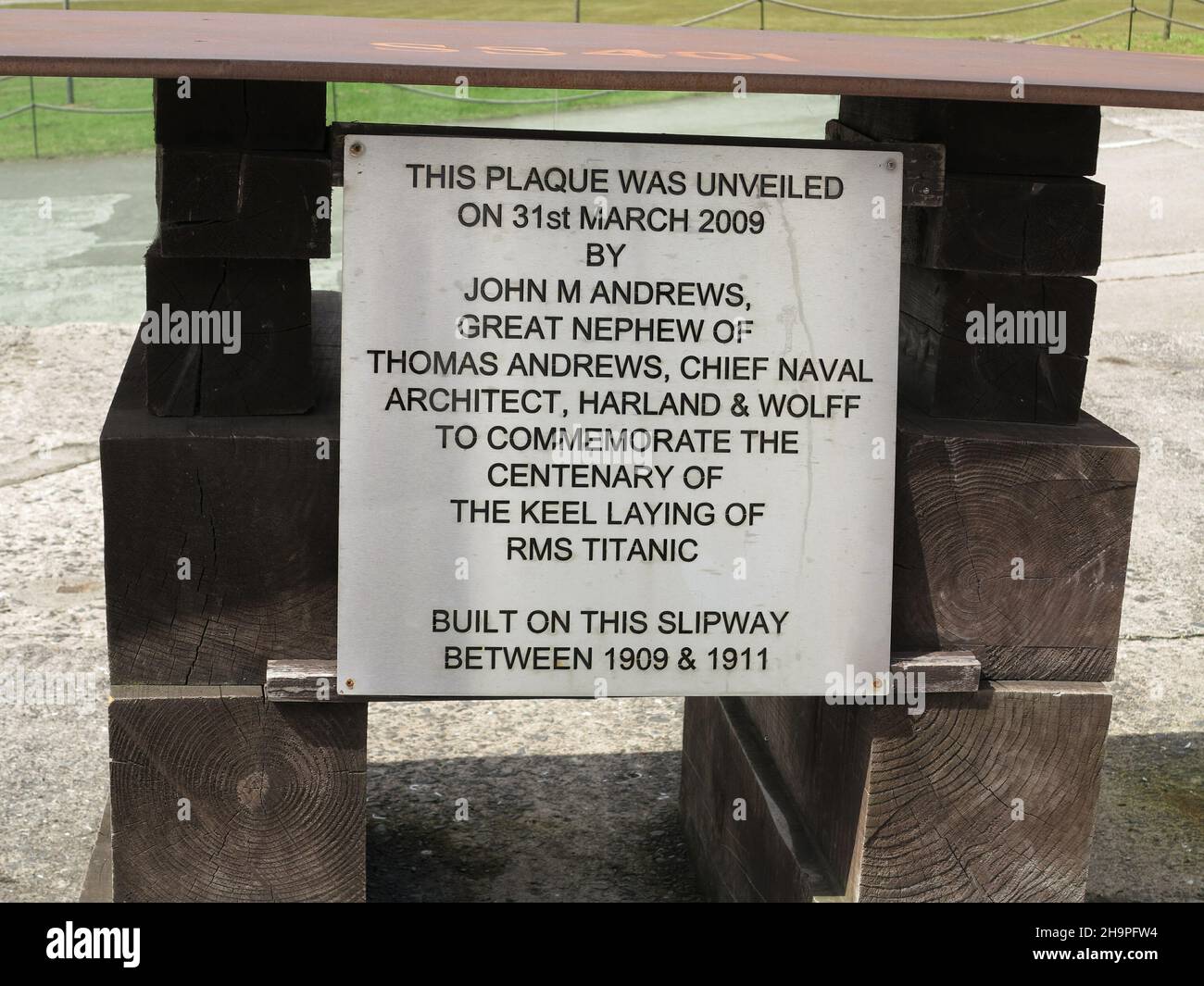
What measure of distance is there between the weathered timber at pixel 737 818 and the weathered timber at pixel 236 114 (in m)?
1.51

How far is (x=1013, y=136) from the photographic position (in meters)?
2.36

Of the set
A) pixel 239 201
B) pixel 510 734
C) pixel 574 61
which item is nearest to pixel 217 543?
pixel 239 201

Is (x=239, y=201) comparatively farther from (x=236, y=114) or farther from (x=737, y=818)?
(x=737, y=818)

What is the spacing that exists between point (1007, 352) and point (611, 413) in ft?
2.18

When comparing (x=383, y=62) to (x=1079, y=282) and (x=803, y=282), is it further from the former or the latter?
(x=1079, y=282)

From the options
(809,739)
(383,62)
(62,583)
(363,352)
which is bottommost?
(62,583)

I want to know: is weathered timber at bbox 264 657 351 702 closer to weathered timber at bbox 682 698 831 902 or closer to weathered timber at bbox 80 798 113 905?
weathered timber at bbox 80 798 113 905

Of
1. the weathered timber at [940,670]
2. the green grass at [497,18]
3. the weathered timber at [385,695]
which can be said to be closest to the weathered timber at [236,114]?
Answer: the weathered timber at [385,695]

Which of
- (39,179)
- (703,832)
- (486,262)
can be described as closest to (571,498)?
(486,262)

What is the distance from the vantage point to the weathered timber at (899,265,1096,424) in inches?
95.4

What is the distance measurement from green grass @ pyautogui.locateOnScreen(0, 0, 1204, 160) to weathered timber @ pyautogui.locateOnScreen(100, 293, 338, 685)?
11.6 meters

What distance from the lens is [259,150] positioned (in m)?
2.24

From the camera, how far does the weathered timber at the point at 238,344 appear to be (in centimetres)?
230

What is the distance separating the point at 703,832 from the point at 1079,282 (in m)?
1.58
